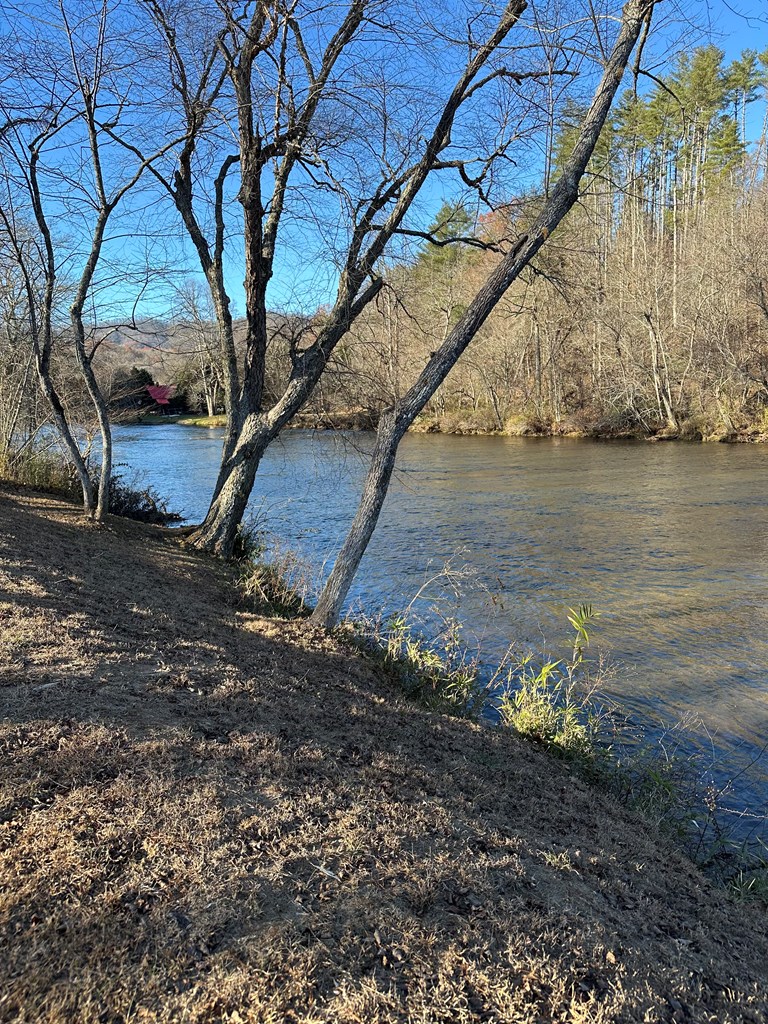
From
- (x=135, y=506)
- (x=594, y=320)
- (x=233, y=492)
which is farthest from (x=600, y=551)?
(x=594, y=320)

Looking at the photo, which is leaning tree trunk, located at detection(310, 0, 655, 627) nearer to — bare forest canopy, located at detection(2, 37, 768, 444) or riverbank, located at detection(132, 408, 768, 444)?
bare forest canopy, located at detection(2, 37, 768, 444)

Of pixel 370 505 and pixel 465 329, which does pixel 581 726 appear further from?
pixel 465 329

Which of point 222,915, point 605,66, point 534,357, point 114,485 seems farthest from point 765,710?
point 534,357

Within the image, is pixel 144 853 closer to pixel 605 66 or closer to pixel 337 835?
pixel 337 835

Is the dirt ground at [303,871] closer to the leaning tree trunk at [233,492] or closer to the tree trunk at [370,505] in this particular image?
the tree trunk at [370,505]

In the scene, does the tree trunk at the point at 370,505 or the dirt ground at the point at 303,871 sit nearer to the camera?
the dirt ground at the point at 303,871

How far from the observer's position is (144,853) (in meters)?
2.46

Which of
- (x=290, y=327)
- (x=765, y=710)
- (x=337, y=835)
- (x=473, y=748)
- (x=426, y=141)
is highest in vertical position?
(x=426, y=141)

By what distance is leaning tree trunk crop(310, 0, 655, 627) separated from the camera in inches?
249

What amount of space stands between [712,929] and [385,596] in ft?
22.5

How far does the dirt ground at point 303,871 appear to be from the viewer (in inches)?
78.1

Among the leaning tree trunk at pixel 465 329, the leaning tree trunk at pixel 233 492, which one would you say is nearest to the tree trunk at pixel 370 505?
the leaning tree trunk at pixel 465 329

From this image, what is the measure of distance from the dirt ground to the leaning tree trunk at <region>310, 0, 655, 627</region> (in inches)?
84.9

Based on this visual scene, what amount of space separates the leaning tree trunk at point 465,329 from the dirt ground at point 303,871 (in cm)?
216
